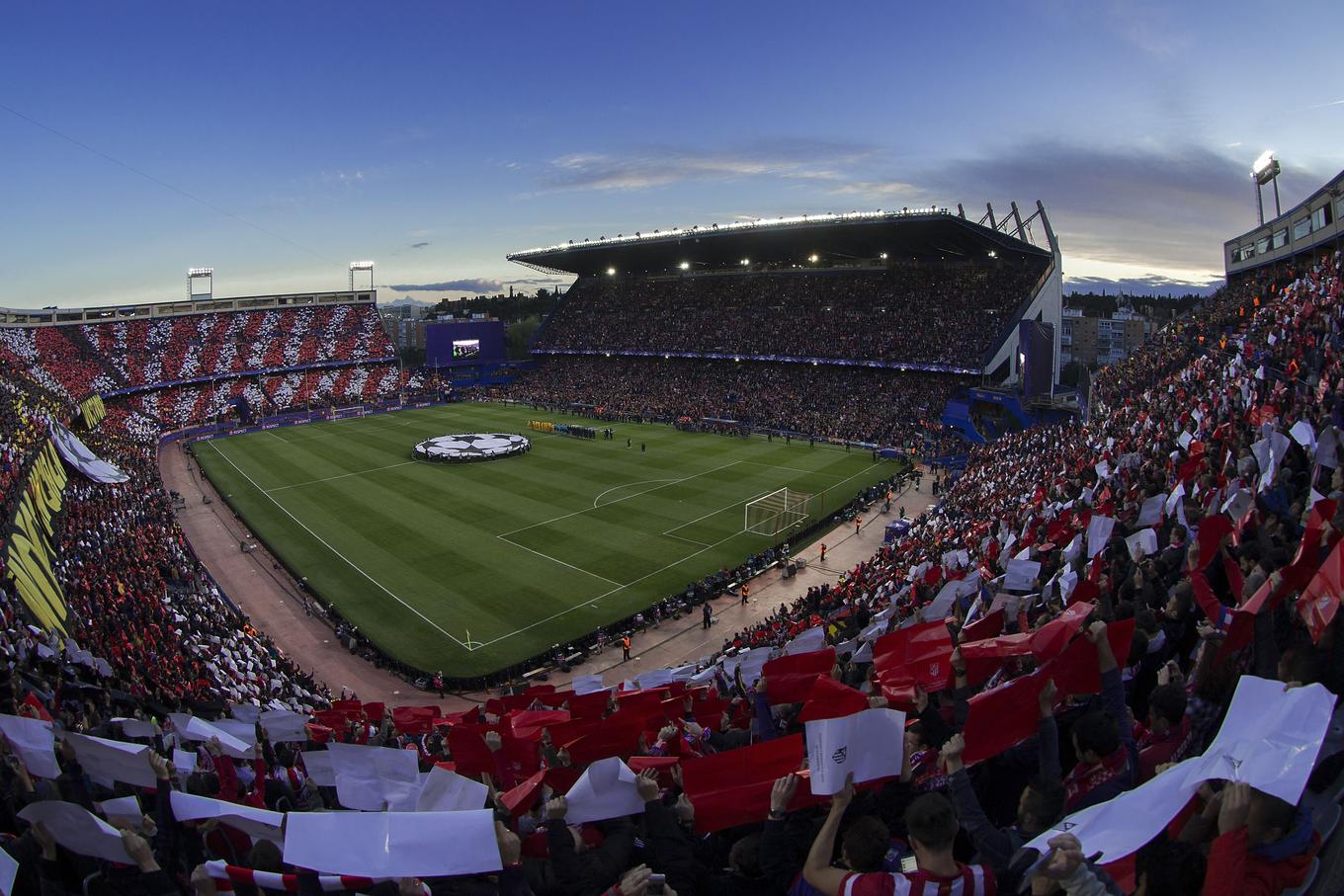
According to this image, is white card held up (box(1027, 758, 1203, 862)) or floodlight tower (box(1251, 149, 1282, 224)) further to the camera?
floodlight tower (box(1251, 149, 1282, 224))

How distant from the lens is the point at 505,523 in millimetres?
36438

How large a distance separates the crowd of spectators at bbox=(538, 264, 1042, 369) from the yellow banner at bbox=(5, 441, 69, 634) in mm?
55018

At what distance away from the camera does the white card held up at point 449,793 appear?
4.67m

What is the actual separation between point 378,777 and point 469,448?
4684 cm

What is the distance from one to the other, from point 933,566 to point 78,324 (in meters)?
95.8

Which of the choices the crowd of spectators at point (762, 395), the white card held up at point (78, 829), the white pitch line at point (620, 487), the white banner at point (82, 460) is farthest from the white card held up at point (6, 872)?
the crowd of spectators at point (762, 395)

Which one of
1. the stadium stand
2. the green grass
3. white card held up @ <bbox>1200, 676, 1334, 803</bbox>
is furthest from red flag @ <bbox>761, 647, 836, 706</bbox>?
the green grass

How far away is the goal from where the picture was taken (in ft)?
115

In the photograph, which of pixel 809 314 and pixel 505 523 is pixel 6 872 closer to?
pixel 505 523

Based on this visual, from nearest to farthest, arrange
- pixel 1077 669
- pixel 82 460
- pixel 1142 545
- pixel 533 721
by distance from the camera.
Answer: pixel 1077 669
pixel 533 721
pixel 1142 545
pixel 82 460

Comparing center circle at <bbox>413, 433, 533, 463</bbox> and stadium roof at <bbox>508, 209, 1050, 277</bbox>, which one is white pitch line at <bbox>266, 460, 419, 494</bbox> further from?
stadium roof at <bbox>508, 209, 1050, 277</bbox>

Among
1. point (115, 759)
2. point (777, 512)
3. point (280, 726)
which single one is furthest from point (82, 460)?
point (115, 759)

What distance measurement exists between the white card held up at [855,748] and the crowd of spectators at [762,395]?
48292mm

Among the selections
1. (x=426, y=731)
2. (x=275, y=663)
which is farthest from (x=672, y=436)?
(x=426, y=731)
